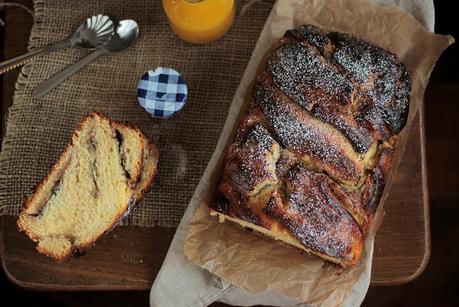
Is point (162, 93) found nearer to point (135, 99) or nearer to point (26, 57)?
point (135, 99)

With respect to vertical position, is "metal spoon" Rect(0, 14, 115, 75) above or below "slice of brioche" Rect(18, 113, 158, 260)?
above

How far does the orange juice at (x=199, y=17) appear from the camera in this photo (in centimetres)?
213

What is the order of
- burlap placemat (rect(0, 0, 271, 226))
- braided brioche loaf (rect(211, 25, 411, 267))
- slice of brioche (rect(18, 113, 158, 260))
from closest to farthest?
braided brioche loaf (rect(211, 25, 411, 267)) < slice of brioche (rect(18, 113, 158, 260)) < burlap placemat (rect(0, 0, 271, 226))

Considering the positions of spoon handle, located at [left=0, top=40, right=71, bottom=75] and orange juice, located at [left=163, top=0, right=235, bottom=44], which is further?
spoon handle, located at [left=0, top=40, right=71, bottom=75]

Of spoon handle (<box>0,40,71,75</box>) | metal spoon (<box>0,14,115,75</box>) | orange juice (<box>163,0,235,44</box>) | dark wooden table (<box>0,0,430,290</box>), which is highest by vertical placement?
orange juice (<box>163,0,235,44</box>)

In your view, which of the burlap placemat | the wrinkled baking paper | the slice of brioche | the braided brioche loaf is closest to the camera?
the braided brioche loaf

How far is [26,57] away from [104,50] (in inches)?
11.2

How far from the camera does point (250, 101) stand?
208 cm

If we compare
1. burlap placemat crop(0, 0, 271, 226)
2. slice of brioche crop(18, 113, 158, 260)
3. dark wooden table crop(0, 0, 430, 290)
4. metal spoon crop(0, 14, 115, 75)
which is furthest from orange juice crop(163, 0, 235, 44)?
dark wooden table crop(0, 0, 430, 290)

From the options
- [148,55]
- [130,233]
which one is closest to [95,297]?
[130,233]

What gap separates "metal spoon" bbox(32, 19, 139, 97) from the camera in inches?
93.4

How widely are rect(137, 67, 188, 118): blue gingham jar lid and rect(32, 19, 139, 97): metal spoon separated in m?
0.20

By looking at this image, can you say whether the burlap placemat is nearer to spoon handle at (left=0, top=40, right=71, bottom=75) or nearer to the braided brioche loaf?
spoon handle at (left=0, top=40, right=71, bottom=75)

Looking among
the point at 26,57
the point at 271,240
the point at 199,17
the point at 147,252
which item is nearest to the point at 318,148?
the point at 271,240
